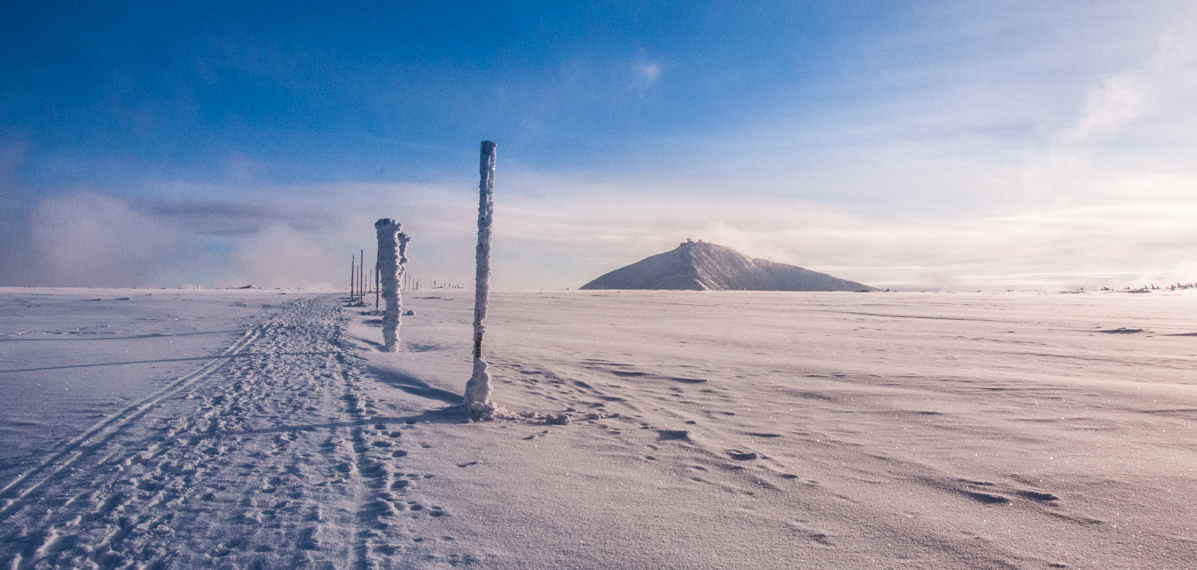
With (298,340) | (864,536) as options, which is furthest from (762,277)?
(864,536)

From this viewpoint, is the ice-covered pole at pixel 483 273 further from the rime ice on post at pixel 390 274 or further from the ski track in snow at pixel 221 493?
the rime ice on post at pixel 390 274

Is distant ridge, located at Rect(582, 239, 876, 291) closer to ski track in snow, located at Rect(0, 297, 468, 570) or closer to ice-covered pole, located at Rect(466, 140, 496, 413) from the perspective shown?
ice-covered pole, located at Rect(466, 140, 496, 413)

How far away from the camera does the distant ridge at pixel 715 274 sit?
419ft

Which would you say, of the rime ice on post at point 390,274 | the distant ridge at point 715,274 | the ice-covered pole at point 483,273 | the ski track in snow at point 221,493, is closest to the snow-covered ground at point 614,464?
the ski track in snow at point 221,493

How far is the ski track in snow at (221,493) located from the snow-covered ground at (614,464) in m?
0.02

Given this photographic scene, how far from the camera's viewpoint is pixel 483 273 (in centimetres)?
778

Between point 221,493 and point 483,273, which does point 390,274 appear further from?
point 221,493

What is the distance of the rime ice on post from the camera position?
50.4 feet

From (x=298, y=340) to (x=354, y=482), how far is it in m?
14.5

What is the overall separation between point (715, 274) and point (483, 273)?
425 feet

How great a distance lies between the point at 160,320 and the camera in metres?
24.0

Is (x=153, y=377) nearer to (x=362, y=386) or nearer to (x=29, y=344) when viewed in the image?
(x=362, y=386)

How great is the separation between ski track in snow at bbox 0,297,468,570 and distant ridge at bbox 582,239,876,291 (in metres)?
116

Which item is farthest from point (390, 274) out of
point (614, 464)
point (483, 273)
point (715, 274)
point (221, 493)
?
point (715, 274)
